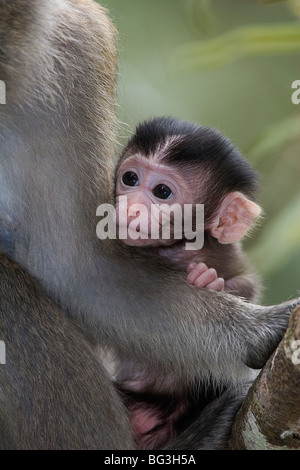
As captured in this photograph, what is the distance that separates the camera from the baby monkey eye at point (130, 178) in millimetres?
2512

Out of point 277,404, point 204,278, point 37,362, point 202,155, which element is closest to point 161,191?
point 202,155

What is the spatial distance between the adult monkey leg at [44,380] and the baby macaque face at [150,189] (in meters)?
0.41

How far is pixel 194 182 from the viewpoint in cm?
256

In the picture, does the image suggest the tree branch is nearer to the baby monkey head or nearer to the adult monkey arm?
the adult monkey arm

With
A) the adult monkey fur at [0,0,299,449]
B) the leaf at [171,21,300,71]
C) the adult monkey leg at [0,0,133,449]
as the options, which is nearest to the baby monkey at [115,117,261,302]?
the adult monkey fur at [0,0,299,449]

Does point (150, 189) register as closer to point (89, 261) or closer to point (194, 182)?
point (194, 182)

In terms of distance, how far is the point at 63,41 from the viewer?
2318mm

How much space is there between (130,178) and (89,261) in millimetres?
345

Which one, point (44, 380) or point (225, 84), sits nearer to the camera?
point (44, 380)

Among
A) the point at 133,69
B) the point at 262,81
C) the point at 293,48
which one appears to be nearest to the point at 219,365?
the point at 293,48

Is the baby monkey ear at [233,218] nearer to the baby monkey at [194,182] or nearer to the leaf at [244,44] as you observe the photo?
the baby monkey at [194,182]

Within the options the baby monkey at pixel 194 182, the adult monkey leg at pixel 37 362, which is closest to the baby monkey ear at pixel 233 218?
the baby monkey at pixel 194 182
